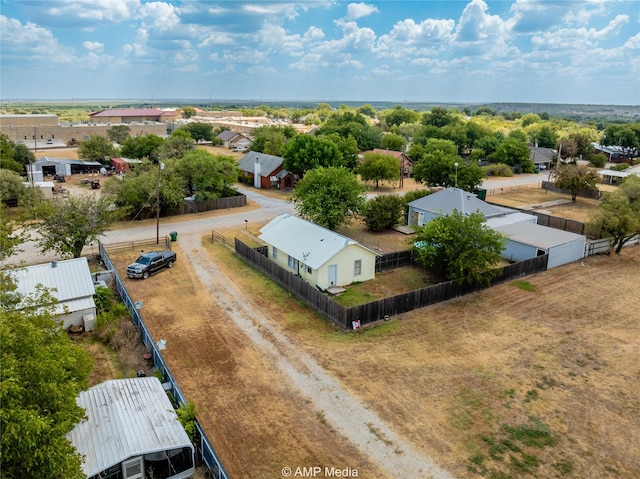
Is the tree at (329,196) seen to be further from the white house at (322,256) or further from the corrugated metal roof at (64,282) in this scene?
the corrugated metal roof at (64,282)

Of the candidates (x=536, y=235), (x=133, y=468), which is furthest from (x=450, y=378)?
(x=536, y=235)

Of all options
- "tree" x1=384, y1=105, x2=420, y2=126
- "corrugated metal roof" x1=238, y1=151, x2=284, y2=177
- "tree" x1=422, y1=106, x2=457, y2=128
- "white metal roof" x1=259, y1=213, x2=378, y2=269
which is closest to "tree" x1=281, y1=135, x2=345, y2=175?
"corrugated metal roof" x1=238, y1=151, x2=284, y2=177

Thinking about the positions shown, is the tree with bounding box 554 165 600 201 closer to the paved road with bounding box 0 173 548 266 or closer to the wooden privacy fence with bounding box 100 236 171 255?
the paved road with bounding box 0 173 548 266

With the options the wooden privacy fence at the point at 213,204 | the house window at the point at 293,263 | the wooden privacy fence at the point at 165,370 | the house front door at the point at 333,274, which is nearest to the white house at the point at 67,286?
the wooden privacy fence at the point at 165,370

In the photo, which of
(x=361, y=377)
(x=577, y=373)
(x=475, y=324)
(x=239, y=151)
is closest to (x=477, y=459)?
(x=361, y=377)

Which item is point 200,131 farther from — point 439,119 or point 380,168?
point 380,168

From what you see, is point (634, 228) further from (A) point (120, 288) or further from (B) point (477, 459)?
(A) point (120, 288)
